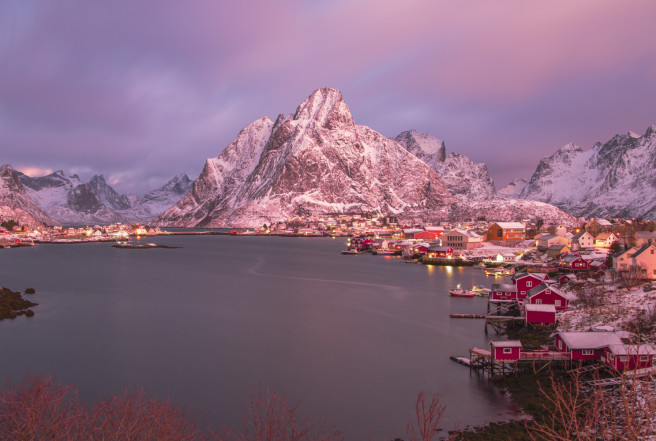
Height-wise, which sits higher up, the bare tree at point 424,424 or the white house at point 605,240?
the white house at point 605,240

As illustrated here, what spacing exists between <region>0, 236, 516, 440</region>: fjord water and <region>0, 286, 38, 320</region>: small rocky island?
37.1 inches

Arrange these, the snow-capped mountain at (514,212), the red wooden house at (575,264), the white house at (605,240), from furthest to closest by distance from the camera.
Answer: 1. the snow-capped mountain at (514,212)
2. the white house at (605,240)
3. the red wooden house at (575,264)

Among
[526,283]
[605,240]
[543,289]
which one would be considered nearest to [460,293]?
[526,283]

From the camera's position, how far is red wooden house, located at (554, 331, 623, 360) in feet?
62.2

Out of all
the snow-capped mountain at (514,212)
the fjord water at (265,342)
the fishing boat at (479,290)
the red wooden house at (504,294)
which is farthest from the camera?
the snow-capped mountain at (514,212)

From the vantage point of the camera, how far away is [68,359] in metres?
23.3

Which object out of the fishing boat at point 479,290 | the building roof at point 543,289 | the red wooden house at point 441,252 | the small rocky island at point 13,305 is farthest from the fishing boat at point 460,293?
the small rocky island at point 13,305

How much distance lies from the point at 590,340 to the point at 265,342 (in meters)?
16.5

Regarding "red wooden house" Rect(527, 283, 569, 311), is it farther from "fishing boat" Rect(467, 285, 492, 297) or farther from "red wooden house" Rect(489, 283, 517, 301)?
"fishing boat" Rect(467, 285, 492, 297)

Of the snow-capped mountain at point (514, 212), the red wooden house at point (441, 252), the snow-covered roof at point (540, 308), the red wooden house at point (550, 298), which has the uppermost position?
the snow-capped mountain at point (514, 212)

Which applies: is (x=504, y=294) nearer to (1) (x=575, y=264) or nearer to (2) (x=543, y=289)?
(2) (x=543, y=289)

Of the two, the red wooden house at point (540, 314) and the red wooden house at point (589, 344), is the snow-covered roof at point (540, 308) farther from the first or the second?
the red wooden house at point (589, 344)

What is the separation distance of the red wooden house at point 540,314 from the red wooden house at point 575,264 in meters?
21.6

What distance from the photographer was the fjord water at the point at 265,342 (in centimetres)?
1806
